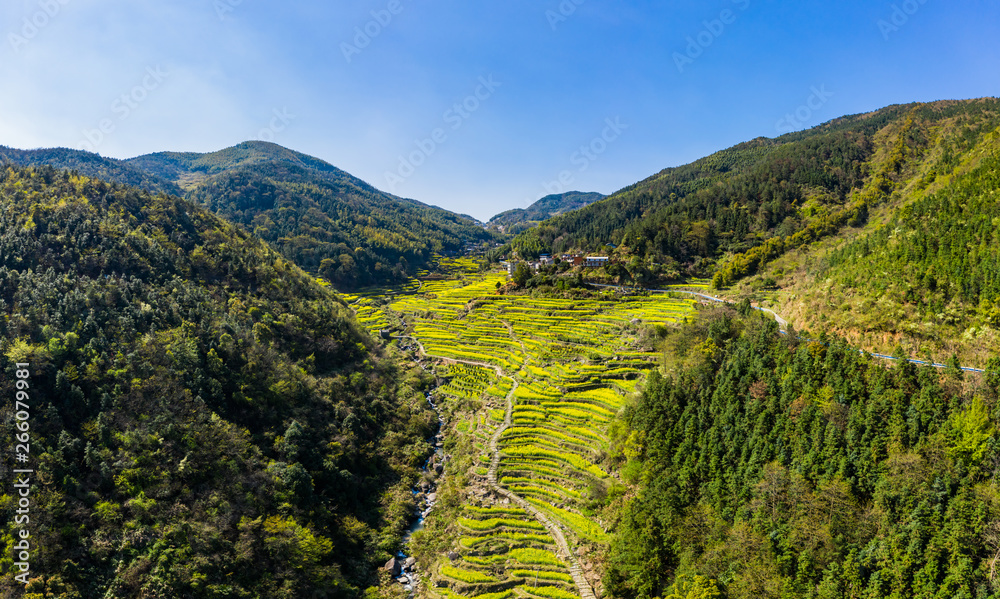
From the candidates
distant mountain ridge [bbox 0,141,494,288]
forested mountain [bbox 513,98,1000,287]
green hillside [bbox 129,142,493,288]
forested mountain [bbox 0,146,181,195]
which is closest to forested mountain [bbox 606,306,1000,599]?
forested mountain [bbox 513,98,1000,287]

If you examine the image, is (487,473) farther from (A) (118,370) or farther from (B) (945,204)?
(B) (945,204)

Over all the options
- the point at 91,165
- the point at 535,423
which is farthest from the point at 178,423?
the point at 91,165

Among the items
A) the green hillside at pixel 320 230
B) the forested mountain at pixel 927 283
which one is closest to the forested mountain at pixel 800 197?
the forested mountain at pixel 927 283

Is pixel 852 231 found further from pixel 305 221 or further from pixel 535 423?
pixel 305 221

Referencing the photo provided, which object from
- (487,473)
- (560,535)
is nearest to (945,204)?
(560,535)

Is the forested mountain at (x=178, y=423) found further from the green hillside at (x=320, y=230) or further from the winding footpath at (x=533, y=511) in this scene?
the green hillside at (x=320, y=230)

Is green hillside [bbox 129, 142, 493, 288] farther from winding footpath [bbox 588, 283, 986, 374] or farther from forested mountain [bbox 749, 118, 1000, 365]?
forested mountain [bbox 749, 118, 1000, 365]
